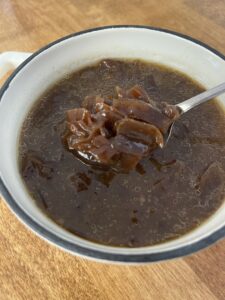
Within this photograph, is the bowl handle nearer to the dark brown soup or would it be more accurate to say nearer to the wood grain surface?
the dark brown soup

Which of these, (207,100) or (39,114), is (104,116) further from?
(207,100)

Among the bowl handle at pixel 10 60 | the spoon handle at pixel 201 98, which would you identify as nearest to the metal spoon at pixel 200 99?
the spoon handle at pixel 201 98

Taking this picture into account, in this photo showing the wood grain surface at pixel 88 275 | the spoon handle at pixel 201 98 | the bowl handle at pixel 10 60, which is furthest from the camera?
the bowl handle at pixel 10 60

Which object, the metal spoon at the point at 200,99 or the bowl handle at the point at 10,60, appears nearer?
the metal spoon at the point at 200,99

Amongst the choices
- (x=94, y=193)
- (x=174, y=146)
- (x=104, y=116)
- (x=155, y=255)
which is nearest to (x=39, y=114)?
(x=104, y=116)

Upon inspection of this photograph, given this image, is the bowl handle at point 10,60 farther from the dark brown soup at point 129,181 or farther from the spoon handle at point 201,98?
the spoon handle at point 201,98

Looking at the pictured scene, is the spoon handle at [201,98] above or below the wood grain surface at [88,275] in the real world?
above

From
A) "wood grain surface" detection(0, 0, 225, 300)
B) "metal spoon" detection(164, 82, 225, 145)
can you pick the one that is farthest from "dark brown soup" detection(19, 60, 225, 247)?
"wood grain surface" detection(0, 0, 225, 300)
